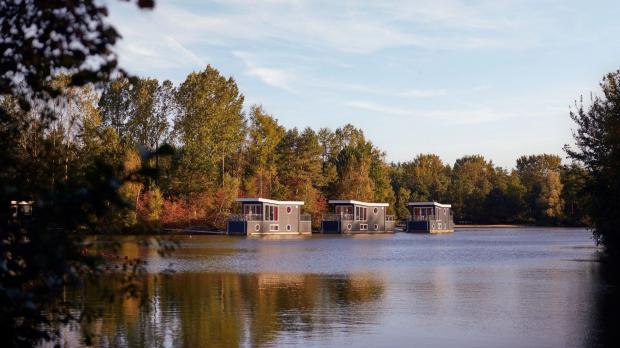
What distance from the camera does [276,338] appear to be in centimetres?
1506

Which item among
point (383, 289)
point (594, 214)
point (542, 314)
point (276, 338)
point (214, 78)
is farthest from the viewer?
point (214, 78)

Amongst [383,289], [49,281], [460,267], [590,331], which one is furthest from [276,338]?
[460,267]

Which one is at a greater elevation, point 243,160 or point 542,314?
point 243,160

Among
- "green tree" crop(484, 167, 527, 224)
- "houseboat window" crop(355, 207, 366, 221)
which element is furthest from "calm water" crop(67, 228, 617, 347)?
"green tree" crop(484, 167, 527, 224)

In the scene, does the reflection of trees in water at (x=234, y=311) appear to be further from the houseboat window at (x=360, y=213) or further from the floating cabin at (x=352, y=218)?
Answer: the houseboat window at (x=360, y=213)

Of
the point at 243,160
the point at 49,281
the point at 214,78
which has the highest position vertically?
the point at 214,78

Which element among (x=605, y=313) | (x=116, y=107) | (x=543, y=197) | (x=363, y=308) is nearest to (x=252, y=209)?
(x=116, y=107)

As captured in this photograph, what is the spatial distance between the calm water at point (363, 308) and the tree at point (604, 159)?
4.41 m

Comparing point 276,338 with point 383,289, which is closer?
point 276,338

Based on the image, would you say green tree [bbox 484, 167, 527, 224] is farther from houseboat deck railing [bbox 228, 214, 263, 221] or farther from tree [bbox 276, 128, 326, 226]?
houseboat deck railing [bbox 228, 214, 263, 221]

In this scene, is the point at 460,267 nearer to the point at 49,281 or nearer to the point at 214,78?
the point at 49,281

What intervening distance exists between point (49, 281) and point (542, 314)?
1402 centimetres

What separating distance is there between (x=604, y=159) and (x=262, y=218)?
147 ft

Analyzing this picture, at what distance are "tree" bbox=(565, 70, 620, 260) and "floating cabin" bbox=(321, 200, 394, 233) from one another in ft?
153
